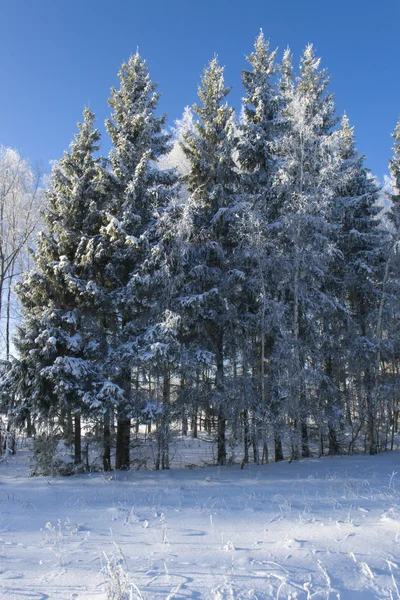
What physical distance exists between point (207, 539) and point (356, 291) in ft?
42.4

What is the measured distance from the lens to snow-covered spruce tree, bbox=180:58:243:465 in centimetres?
1198

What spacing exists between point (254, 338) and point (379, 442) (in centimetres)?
779

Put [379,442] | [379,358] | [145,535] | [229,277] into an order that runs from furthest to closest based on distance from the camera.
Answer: [379,442]
[379,358]
[229,277]
[145,535]

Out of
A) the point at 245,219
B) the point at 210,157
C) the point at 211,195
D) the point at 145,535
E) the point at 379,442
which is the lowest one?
the point at 379,442

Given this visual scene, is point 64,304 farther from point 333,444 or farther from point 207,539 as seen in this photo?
point 333,444

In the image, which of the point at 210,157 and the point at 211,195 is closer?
the point at 211,195

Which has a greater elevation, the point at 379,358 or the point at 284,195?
the point at 284,195

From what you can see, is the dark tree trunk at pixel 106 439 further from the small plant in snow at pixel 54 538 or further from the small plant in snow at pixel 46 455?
the small plant in snow at pixel 54 538

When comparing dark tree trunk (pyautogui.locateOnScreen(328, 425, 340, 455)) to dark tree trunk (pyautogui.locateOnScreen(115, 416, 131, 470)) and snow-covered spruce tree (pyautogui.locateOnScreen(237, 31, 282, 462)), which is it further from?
dark tree trunk (pyautogui.locateOnScreen(115, 416, 131, 470))

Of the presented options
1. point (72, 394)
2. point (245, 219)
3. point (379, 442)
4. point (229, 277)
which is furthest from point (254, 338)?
point (379, 442)

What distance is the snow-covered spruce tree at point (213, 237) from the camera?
12.0 meters

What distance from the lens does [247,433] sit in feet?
36.8

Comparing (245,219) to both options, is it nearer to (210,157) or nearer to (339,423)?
(210,157)

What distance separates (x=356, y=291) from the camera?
51.3ft
